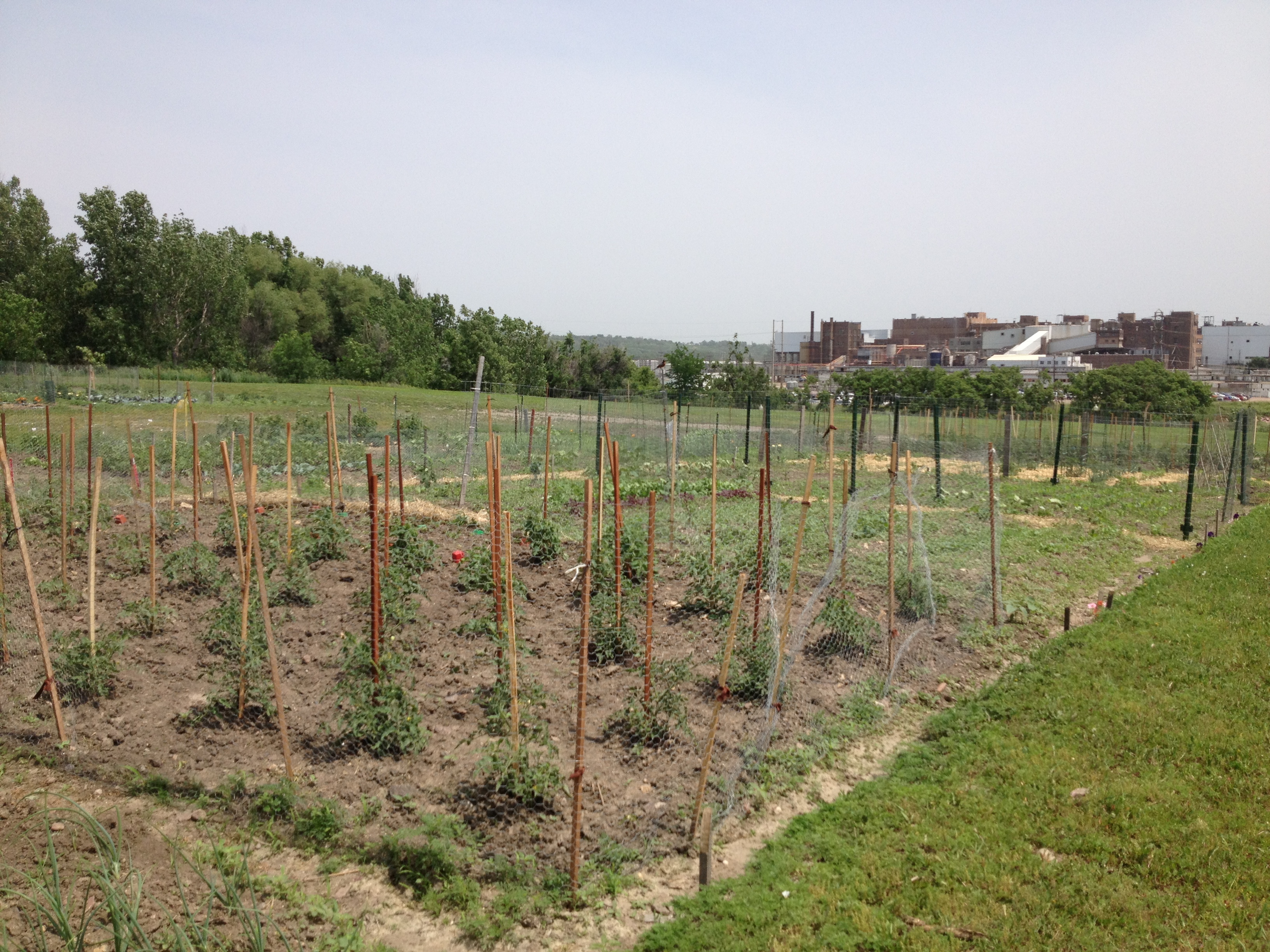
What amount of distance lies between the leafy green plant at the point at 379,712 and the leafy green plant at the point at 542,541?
3.66 metres

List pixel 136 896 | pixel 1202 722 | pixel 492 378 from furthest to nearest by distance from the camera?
pixel 492 378 → pixel 1202 722 → pixel 136 896

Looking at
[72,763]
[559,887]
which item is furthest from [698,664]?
[72,763]

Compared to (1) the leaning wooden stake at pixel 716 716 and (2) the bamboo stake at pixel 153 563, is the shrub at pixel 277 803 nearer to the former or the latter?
(1) the leaning wooden stake at pixel 716 716

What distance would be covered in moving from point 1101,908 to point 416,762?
3482 mm

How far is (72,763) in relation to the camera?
4.82 metres

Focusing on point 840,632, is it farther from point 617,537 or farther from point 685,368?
point 685,368

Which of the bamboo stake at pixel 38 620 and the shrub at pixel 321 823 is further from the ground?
the bamboo stake at pixel 38 620

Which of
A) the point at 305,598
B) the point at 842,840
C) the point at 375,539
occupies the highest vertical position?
the point at 375,539

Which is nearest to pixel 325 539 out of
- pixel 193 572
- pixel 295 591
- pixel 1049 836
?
pixel 295 591

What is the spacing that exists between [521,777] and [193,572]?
4577mm

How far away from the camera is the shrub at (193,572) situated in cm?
738

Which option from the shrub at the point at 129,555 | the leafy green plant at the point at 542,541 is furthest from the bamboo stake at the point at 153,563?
the leafy green plant at the point at 542,541

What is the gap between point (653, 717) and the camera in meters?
5.10

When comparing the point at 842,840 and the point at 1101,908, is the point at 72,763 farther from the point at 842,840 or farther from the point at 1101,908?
the point at 1101,908
